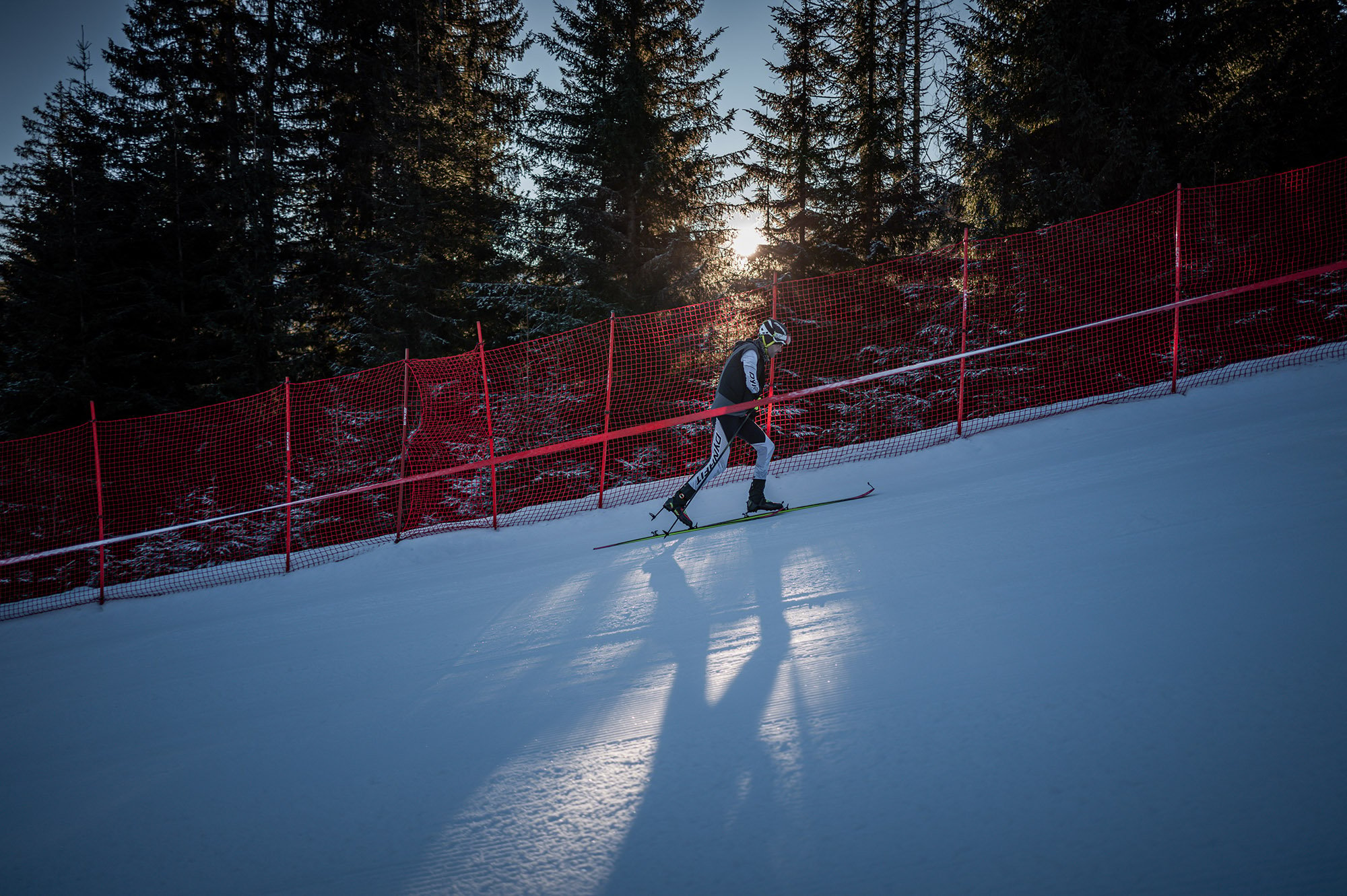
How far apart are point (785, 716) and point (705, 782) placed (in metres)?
0.57

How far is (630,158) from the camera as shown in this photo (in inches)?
545

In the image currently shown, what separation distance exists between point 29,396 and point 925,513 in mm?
18212

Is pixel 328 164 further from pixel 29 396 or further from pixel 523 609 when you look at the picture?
pixel 523 609

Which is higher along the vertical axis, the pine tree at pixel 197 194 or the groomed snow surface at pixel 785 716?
the pine tree at pixel 197 194

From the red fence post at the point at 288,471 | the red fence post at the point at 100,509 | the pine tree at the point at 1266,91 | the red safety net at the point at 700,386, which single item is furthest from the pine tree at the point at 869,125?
the red fence post at the point at 100,509

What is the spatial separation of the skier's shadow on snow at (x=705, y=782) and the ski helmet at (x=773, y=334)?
306 cm

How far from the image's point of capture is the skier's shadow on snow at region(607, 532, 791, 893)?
7.92 ft

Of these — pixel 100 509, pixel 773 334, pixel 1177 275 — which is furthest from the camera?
pixel 100 509

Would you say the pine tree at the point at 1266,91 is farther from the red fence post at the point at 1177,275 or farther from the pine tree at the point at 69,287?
the pine tree at the point at 69,287

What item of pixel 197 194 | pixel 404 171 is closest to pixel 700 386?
pixel 404 171

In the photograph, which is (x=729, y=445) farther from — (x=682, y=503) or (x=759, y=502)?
(x=682, y=503)

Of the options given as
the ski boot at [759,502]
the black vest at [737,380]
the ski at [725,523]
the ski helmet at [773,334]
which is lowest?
the ski at [725,523]

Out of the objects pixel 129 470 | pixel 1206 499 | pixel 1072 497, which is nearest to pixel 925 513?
pixel 1072 497

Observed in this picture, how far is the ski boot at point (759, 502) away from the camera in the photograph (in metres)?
6.66
